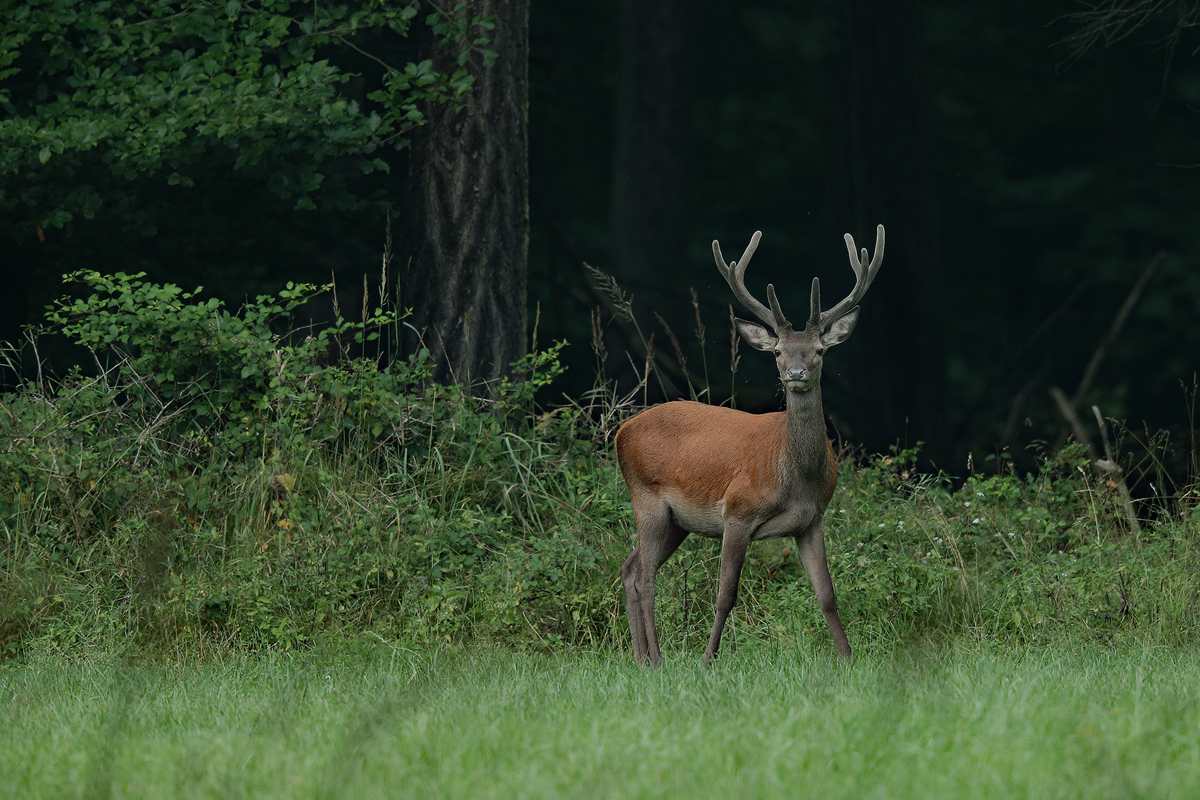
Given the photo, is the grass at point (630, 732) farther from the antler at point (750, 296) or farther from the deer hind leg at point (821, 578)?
the antler at point (750, 296)

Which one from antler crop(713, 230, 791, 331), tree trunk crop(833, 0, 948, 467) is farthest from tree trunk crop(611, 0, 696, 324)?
antler crop(713, 230, 791, 331)

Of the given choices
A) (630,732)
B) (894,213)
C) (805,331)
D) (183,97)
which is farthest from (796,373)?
(894,213)

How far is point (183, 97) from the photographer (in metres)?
9.16

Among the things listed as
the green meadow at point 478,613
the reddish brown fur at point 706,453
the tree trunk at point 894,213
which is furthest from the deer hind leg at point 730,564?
the tree trunk at point 894,213

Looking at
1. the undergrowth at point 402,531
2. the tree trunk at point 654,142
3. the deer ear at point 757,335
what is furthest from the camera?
the tree trunk at point 654,142

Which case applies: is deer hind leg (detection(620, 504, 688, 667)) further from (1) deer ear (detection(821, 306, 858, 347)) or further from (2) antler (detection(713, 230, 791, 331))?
(1) deer ear (detection(821, 306, 858, 347))

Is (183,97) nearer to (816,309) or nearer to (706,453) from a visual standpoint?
(706,453)

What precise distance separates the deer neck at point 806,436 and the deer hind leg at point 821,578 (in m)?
0.29

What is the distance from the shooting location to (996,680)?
5254 mm

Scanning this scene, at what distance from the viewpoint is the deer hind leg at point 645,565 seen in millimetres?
6535

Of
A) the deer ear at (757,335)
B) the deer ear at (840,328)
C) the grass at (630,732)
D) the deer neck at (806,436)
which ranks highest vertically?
the deer ear at (840,328)

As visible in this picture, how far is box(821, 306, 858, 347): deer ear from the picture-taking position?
6102mm

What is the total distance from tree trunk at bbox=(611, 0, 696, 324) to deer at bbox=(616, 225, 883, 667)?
8.53m

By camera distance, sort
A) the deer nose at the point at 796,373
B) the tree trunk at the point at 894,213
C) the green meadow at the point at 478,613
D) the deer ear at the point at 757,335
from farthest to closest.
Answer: the tree trunk at the point at 894,213 → the deer ear at the point at 757,335 → the deer nose at the point at 796,373 → the green meadow at the point at 478,613
